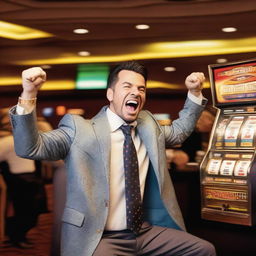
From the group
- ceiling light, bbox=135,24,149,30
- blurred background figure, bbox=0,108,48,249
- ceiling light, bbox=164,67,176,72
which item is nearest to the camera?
blurred background figure, bbox=0,108,48,249

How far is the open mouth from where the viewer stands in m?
2.37

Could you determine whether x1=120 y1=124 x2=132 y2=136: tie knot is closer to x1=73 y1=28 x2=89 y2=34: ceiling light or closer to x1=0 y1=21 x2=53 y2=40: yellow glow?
x1=73 y1=28 x2=89 y2=34: ceiling light

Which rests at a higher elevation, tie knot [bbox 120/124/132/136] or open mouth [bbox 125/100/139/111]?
open mouth [bbox 125/100/139/111]

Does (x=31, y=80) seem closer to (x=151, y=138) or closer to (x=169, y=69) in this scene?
(x=151, y=138)

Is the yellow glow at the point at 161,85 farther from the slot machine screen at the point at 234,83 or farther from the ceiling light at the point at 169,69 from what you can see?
the slot machine screen at the point at 234,83

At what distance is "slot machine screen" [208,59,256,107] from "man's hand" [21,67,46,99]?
150 cm

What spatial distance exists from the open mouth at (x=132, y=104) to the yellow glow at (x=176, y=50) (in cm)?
542

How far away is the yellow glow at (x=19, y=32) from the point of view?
7213mm

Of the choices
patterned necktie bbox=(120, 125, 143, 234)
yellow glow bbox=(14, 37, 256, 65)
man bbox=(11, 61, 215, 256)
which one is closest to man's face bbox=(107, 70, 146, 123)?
man bbox=(11, 61, 215, 256)

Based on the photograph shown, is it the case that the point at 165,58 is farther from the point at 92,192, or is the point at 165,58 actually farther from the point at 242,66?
the point at 92,192

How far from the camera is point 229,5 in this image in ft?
19.7

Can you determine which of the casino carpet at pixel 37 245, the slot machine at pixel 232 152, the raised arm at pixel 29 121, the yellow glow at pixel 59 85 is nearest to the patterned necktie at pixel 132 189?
the raised arm at pixel 29 121

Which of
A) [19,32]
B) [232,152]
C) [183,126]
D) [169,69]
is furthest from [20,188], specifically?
[169,69]

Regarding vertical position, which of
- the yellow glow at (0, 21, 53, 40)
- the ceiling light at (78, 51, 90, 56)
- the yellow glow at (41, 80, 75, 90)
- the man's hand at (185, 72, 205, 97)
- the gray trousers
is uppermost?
the yellow glow at (0, 21, 53, 40)
